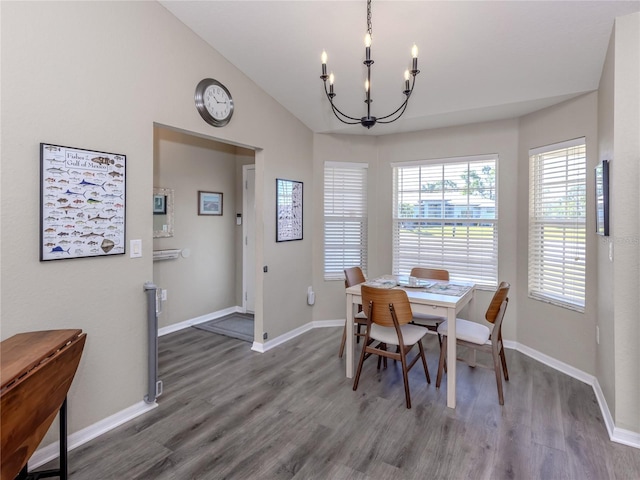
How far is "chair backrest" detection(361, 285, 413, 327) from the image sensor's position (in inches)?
102

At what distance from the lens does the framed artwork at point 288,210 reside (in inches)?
151

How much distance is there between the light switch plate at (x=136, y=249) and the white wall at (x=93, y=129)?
0.04 metres

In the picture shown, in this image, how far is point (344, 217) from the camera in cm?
461

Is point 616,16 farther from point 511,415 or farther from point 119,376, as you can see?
point 119,376

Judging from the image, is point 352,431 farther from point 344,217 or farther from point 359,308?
point 344,217

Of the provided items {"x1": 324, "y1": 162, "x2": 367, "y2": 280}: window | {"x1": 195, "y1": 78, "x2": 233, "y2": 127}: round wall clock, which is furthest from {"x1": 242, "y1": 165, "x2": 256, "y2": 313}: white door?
{"x1": 195, "y1": 78, "x2": 233, "y2": 127}: round wall clock

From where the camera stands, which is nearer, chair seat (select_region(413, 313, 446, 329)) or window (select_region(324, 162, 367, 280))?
chair seat (select_region(413, 313, 446, 329))

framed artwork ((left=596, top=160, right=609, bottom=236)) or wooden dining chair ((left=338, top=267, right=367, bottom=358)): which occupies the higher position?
framed artwork ((left=596, top=160, right=609, bottom=236))

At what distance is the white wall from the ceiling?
45 centimetres

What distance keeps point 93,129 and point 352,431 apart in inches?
105

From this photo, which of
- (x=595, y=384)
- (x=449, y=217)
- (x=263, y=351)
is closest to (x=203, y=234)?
(x=263, y=351)

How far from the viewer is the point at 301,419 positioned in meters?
2.41

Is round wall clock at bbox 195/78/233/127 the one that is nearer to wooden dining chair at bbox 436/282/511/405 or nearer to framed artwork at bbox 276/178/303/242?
framed artwork at bbox 276/178/303/242

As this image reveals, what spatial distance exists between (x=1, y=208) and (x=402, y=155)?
4.00 metres
